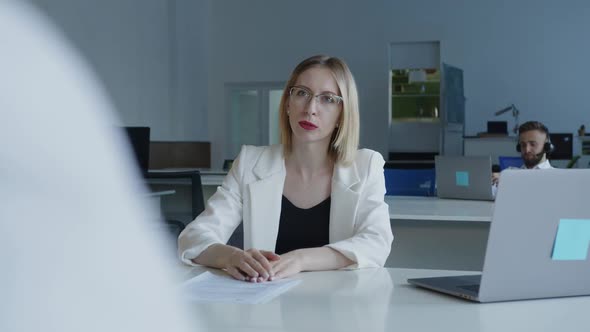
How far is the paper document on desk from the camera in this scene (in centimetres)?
149

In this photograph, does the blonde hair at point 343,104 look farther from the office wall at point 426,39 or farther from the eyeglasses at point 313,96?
the office wall at point 426,39

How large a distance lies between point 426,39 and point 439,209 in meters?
7.66

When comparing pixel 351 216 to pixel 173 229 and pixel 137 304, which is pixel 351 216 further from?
pixel 173 229

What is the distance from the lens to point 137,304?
1178 millimetres

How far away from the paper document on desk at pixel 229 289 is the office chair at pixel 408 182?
119 inches

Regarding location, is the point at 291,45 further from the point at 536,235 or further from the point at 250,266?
the point at 536,235

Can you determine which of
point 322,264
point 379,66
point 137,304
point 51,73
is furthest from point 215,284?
point 379,66

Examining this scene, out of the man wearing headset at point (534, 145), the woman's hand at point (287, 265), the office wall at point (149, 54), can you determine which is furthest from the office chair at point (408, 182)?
the office wall at point (149, 54)

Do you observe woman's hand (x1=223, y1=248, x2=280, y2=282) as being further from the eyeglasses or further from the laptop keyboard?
the eyeglasses

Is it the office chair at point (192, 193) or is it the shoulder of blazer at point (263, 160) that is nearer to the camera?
the shoulder of blazer at point (263, 160)

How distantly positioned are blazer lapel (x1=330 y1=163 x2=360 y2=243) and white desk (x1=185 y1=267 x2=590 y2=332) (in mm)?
546

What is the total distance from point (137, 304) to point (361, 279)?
0.72m

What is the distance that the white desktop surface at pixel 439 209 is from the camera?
3092 mm

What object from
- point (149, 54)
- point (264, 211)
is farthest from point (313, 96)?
point (149, 54)
